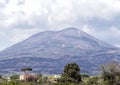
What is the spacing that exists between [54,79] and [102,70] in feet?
129

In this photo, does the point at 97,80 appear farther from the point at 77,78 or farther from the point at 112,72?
the point at 77,78

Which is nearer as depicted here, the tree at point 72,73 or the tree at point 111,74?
the tree at point 111,74

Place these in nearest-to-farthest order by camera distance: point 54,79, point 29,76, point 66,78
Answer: point 66,78 → point 54,79 → point 29,76

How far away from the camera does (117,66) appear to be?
5679 inches

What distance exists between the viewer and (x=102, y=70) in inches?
5556

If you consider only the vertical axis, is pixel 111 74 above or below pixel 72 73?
below

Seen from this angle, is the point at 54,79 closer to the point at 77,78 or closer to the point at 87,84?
the point at 77,78

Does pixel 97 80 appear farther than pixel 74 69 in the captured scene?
No

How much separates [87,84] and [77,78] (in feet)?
74.8

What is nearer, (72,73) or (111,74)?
(111,74)

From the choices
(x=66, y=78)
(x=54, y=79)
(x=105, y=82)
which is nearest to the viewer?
(x=105, y=82)

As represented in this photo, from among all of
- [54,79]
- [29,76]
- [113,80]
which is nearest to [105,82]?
[113,80]

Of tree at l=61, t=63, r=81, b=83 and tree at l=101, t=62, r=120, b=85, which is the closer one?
tree at l=101, t=62, r=120, b=85

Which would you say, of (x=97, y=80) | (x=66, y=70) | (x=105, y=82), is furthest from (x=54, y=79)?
(x=105, y=82)
